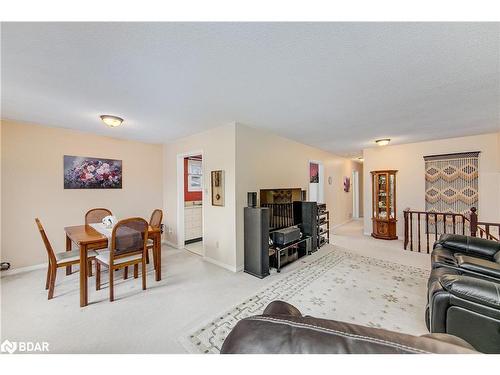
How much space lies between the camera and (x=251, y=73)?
1.78 m

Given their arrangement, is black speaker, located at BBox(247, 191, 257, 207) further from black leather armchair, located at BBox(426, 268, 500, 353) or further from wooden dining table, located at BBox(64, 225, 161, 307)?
black leather armchair, located at BBox(426, 268, 500, 353)

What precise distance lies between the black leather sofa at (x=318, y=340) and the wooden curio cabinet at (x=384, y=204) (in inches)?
206

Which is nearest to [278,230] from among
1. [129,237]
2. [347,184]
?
[129,237]

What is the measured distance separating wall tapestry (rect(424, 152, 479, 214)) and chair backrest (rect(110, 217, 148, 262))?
5.84 meters

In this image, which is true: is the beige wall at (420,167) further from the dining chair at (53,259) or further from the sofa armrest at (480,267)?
the dining chair at (53,259)

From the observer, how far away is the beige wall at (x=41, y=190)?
A: 312cm

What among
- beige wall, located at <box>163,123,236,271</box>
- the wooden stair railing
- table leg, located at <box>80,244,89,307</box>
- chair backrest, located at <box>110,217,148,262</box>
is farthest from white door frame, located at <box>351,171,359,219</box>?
table leg, located at <box>80,244,89,307</box>

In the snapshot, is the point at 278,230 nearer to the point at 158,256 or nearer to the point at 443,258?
the point at 158,256

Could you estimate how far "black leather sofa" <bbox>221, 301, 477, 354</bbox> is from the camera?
59 centimetres

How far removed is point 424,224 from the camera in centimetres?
474

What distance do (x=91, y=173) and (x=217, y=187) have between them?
2487 millimetres
